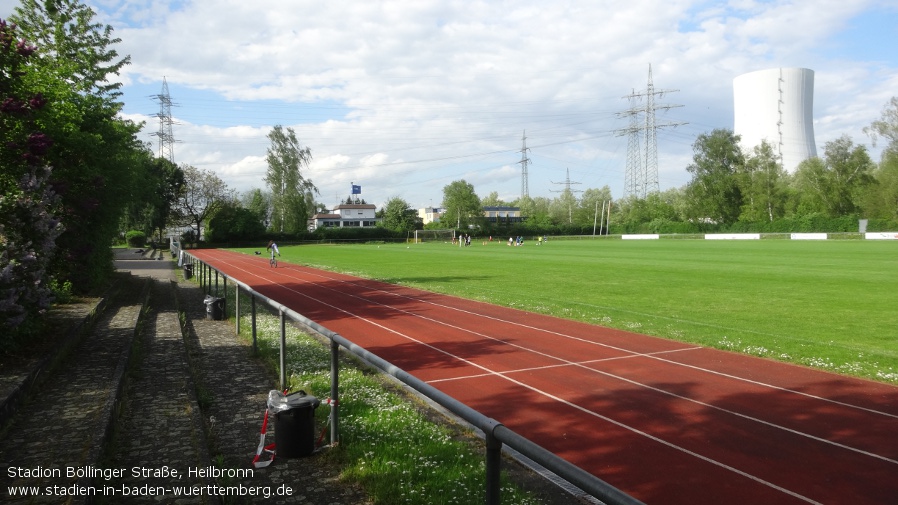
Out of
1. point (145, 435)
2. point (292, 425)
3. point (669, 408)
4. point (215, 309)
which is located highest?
point (292, 425)

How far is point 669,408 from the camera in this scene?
690cm

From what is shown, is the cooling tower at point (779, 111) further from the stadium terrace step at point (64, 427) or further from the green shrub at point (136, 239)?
the stadium terrace step at point (64, 427)

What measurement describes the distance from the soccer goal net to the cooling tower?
4811 centimetres

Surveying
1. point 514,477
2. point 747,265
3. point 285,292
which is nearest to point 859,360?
point 514,477

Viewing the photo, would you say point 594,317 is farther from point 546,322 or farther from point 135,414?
point 135,414

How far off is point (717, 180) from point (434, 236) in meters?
44.8

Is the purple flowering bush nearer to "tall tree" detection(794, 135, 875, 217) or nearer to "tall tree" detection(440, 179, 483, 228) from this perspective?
"tall tree" detection(794, 135, 875, 217)

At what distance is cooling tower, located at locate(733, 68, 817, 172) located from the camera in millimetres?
82500

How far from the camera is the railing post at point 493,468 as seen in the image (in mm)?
2881

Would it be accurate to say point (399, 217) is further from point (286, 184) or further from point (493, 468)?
point (493, 468)

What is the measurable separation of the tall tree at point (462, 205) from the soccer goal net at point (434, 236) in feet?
38.5

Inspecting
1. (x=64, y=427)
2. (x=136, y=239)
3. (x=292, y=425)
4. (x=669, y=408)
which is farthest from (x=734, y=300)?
(x=136, y=239)

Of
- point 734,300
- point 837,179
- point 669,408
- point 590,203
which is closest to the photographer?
point 669,408

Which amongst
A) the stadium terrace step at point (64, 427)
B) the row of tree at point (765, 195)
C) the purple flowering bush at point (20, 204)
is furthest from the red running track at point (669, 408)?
the row of tree at point (765, 195)
